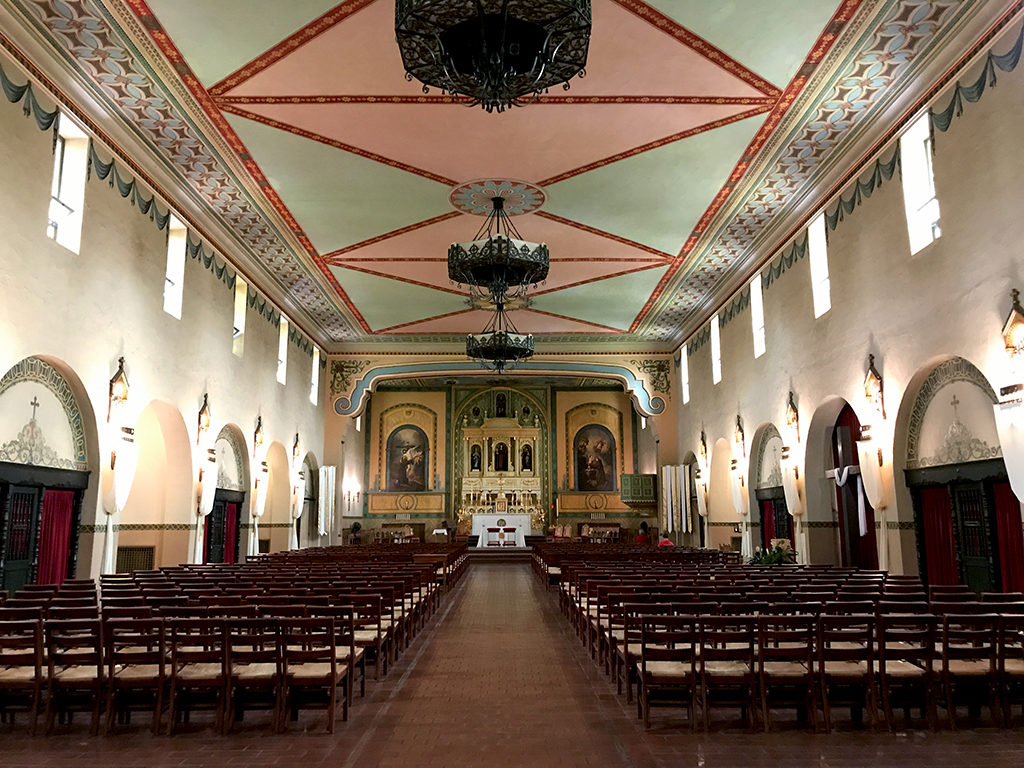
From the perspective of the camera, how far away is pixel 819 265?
14.1 meters

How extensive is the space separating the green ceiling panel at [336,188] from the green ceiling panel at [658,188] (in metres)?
2.47

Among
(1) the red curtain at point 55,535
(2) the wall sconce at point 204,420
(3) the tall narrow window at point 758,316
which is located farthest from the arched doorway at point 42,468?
(3) the tall narrow window at point 758,316

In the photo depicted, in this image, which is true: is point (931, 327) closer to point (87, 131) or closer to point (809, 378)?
point (809, 378)

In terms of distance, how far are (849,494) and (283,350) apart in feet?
46.0

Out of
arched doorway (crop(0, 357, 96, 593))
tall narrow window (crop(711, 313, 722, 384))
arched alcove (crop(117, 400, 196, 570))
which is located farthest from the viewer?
tall narrow window (crop(711, 313, 722, 384))

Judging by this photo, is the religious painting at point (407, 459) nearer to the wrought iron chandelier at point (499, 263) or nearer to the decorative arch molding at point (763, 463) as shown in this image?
the decorative arch molding at point (763, 463)

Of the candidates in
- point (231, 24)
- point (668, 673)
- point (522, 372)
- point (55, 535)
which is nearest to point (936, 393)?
point (668, 673)

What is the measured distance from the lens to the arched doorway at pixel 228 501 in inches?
656

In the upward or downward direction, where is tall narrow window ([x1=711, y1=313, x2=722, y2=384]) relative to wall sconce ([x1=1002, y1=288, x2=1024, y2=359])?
upward

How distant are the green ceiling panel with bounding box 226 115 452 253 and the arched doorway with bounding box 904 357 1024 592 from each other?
8.41m

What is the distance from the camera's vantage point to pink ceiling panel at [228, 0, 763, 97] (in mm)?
9188

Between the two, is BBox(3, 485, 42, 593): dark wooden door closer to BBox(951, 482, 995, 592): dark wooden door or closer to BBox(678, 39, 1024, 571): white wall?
BBox(678, 39, 1024, 571): white wall

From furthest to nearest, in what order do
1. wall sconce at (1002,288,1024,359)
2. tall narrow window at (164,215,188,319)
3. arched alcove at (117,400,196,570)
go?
arched alcove at (117,400,196,570), tall narrow window at (164,215,188,319), wall sconce at (1002,288,1024,359)

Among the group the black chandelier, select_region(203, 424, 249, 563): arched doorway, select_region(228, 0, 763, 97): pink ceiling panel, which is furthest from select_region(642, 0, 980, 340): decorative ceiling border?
select_region(203, 424, 249, 563): arched doorway
